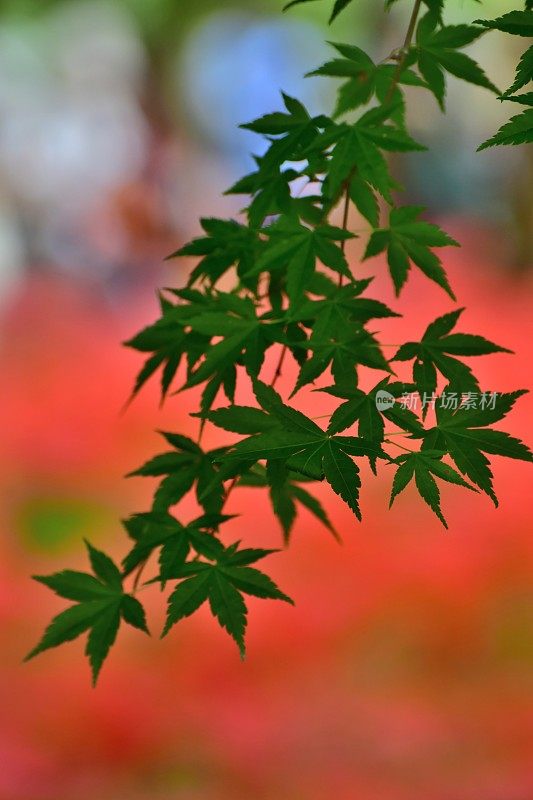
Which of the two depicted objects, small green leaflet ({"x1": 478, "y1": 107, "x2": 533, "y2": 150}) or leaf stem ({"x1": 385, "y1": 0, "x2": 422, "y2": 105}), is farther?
leaf stem ({"x1": 385, "y1": 0, "x2": 422, "y2": 105})

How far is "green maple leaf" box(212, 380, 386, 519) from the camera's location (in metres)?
0.52

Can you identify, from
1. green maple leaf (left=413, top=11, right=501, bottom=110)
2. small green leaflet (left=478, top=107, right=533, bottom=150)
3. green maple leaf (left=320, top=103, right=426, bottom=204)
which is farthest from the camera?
green maple leaf (left=413, top=11, right=501, bottom=110)

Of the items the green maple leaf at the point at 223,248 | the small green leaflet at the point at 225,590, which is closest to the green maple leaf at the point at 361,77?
the green maple leaf at the point at 223,248

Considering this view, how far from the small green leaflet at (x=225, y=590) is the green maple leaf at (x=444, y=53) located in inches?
16.1

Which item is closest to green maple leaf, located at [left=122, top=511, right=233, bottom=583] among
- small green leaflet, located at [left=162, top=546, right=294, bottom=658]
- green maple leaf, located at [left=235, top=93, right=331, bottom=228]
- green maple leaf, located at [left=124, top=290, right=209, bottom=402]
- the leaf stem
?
small green leaflet, located at [left=162, top=546, right=294, bottom=658]

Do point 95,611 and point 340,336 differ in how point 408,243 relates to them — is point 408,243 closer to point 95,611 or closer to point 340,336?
point 340,336

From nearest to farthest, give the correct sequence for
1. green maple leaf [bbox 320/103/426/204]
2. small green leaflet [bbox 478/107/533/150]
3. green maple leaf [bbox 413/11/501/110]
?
small green leaflet [bbox 478/107/533/150]
green maple leaf [bbox 320/103/426/204]
green maple leaf [bbox 413/11/501/110]

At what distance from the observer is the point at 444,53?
0.71m

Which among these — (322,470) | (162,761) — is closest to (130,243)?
(162,761)

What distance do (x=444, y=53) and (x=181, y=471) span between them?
0.39 meters

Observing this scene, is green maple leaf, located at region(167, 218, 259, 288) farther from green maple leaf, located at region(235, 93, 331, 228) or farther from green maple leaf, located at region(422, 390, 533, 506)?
green maple leaf, located at region(422, 390, 533, 506)

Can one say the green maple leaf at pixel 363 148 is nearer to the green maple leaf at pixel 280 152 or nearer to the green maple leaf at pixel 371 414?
the green maple leaf at pixel 280 152

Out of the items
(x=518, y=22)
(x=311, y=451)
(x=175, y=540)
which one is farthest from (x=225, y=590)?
(x=518, y=22)

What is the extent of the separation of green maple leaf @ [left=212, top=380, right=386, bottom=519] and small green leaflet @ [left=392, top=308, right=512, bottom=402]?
15 centimetres
